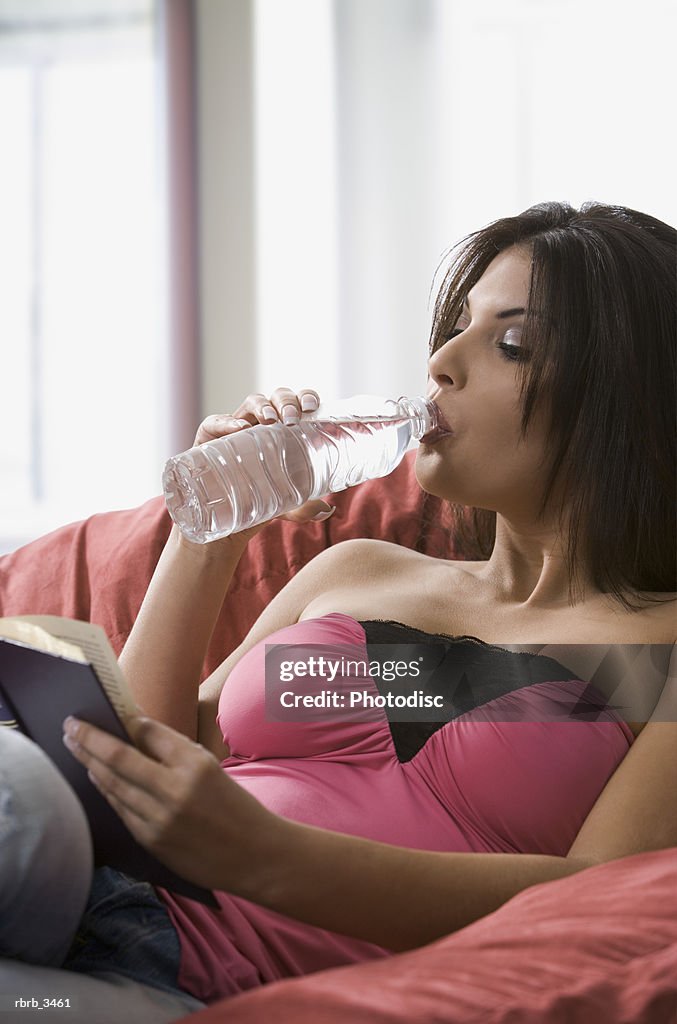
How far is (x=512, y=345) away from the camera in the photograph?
957mm

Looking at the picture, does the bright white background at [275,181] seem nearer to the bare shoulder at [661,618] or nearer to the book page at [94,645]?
the bare shoulder at [661,618]

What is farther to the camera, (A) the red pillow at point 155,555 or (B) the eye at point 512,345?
(A) the red pillow at point 155,555

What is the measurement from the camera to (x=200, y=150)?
2.65 m

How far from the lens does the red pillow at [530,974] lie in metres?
0.51

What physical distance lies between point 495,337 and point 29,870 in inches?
23.8

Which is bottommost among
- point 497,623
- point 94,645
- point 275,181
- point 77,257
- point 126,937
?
point 126,937

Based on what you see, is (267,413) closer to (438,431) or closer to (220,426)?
(220,426)

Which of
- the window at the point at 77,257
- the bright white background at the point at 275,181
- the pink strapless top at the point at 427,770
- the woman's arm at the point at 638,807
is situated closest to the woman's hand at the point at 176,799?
the pink strapless top at the point at 427,770

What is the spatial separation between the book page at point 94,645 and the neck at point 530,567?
51 cm

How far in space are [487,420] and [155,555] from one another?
455 millimetres

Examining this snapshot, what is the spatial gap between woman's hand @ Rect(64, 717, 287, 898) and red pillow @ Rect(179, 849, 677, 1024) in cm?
8

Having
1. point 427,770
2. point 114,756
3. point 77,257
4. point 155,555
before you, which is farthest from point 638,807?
point 77,257

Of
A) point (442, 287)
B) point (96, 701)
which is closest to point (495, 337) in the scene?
point (442, 287)

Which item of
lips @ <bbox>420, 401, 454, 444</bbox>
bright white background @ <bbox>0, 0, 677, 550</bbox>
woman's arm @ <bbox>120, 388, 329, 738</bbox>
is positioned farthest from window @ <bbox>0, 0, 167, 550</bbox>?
lips @ <bbox>420, 401, 454, 444</bbox>
